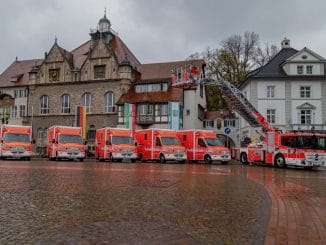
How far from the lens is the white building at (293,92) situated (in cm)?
4622

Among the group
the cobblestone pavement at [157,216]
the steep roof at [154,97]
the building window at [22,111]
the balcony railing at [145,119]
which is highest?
the steep roof at [154,97]

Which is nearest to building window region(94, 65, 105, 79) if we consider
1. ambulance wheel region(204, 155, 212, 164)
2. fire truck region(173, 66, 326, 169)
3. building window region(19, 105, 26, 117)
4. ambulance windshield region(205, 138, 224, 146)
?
building window region(19, 105, 26, 117)

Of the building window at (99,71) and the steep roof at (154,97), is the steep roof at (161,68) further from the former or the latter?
the building window at (99,71)

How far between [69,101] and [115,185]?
45.3m

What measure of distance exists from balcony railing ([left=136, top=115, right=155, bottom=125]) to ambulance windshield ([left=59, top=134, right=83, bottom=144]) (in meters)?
16.8

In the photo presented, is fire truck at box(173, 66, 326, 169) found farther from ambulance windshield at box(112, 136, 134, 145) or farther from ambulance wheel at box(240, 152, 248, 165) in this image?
ambulance windshield at box(112, 136, 134, 145)

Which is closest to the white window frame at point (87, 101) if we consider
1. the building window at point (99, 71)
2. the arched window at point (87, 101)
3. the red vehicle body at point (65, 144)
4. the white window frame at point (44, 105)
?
the arched window at point (87, 101)

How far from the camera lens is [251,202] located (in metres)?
9.48

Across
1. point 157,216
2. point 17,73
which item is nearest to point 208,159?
point 157,216

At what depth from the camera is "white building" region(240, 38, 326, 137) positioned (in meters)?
46.2

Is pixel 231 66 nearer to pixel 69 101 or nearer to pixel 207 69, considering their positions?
pixel 207 69

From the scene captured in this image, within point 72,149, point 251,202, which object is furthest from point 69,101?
point 251,202

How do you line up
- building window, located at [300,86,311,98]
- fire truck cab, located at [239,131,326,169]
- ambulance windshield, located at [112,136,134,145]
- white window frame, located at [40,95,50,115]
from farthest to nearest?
white window frame, located at [40,95,50,115] < building window, located at [300,86,311,98] < ambulance windshield, located at [112,136,134,145] < fire truck cab, located at [239,131,326,169]

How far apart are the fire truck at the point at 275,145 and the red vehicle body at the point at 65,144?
31.4ft
